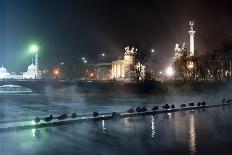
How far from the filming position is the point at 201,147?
14320 mm

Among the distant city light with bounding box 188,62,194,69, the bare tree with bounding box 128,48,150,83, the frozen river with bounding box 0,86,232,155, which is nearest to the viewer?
the frozen river with bounding box 0,86,232,155

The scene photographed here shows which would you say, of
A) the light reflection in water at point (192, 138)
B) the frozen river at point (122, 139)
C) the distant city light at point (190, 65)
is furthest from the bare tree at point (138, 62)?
the light reflection in water at point (192, 138)

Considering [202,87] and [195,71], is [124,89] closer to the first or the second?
[202,87]

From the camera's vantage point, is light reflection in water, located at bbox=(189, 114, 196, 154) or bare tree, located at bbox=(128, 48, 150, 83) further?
bare tree, located at bbox=(128, 48, 150, 83)

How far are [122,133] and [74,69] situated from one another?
109 metres

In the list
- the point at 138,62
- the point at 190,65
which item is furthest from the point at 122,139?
the point at 190,65

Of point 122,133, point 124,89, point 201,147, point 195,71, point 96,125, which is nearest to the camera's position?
point 201,147

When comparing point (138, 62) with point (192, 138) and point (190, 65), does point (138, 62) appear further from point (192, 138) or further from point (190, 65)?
point (192, 138)

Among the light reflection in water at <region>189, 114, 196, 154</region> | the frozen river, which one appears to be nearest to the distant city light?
the frozen river

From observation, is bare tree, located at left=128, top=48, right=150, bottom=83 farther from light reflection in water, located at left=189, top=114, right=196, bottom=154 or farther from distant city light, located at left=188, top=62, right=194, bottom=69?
light reflection in water, located at left=189, top=114, right=196, bottom=154

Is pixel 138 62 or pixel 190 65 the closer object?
pixel 138 62

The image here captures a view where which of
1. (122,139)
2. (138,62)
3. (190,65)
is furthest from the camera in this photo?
(190,65)

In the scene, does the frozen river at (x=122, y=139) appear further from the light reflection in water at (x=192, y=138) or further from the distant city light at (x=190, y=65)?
the distant city light at (x=190, y=65)

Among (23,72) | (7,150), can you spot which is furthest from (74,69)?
(7,150)
